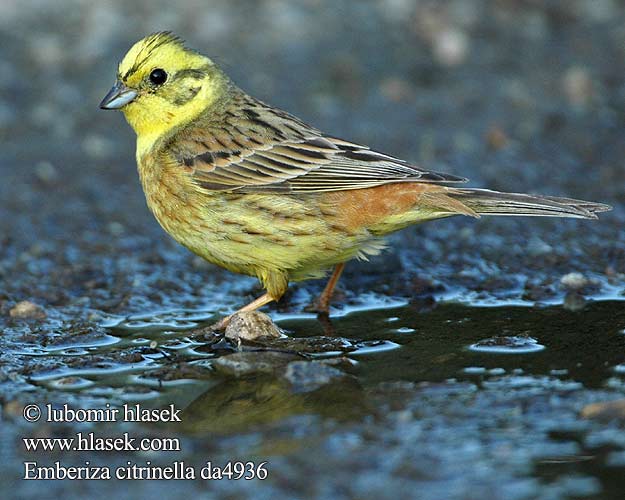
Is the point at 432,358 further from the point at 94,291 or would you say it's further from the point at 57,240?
the point at 57,240

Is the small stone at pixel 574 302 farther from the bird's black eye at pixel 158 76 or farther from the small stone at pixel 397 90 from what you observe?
the small stone at pixel 397 90

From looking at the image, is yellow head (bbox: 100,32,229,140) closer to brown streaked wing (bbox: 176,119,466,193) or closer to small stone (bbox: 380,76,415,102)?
brown streaked wing (bbox: 176,119,466,193)

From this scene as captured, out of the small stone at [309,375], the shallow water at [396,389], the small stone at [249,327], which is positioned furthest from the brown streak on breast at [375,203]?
the small stone at [309,375]

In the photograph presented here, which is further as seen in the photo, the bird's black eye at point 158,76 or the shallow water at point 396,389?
the bird's black eye at point 158,76

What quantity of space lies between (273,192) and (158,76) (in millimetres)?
1107

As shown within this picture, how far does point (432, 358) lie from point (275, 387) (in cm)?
83

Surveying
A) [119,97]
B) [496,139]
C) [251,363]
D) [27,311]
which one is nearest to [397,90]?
[496,139]

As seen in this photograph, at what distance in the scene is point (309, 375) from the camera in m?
4.54

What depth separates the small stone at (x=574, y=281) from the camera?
587 centimetres

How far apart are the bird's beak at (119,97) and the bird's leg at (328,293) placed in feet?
5.38

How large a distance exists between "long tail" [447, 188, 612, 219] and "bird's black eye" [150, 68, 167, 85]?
1999 mm

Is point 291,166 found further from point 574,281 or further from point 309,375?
point 574,281

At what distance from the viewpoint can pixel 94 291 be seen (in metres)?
6.18

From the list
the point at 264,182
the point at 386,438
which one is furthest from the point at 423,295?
the point at 386,438
